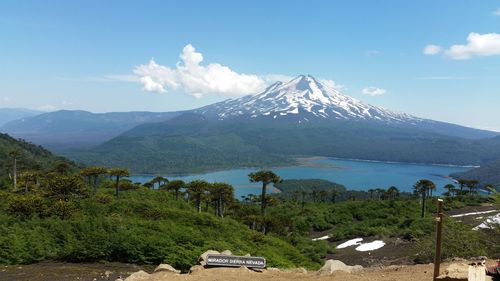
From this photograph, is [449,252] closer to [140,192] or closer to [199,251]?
[199,251]

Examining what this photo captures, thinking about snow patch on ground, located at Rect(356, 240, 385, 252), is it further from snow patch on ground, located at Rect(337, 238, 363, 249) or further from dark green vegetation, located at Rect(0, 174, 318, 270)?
dark green vegetation, located at Rect(0, 174, 318, 270)

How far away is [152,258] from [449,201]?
177 ft

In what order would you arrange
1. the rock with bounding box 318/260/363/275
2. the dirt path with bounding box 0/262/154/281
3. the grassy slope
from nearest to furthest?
the rock with bounding box 318/260/363/275 → the dirt path with bounding box 0/262/154/281 → the grassy slope

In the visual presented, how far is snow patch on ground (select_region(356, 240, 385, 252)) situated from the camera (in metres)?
38.5

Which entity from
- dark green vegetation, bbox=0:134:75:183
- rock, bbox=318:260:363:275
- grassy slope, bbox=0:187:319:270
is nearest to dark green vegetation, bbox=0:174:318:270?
grassy slope, bbox=0:187:319:270

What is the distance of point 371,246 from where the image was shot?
39.2 meters

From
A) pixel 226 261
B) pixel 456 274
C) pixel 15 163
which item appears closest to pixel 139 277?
pixel 226 261

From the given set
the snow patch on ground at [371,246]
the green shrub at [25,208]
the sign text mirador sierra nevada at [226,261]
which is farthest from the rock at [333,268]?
the snow patch on ground at [371,246]

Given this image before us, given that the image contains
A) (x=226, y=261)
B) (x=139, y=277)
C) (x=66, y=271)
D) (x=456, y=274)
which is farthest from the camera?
(x=66, y=271)

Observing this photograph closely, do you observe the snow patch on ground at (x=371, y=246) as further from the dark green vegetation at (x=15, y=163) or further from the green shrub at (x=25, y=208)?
the dark green vegetation at (x=15, y=163)

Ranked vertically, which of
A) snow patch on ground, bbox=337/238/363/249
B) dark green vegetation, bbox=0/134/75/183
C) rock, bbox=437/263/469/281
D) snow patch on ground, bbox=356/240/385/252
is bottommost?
snow patch on ground, bbox=337/238/363/249

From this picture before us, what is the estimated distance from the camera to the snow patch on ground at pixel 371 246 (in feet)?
126

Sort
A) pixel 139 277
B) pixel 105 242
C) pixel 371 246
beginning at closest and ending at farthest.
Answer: pixel 139 277
pixel 105 242
pixel 371 246

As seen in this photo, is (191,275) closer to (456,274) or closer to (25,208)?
(456,274)
